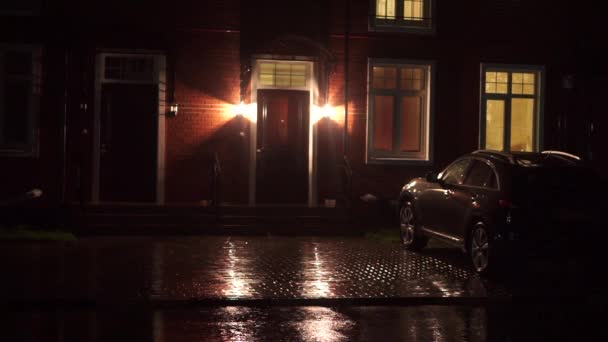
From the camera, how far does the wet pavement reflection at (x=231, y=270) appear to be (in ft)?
34.0

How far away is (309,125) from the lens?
18828 millimetres

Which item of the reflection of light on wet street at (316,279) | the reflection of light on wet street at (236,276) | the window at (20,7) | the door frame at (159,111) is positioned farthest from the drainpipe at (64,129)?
the reflection of light on wet street at (316,279)

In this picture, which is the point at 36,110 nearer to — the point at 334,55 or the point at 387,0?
the point at 334,55

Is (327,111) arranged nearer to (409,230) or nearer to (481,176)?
(409,230)

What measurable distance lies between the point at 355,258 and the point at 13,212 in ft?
24.4

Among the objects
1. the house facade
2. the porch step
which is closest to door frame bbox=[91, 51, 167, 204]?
the house facade

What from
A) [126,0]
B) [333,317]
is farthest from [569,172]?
[126,0]

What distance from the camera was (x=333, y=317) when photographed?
30.6 feet

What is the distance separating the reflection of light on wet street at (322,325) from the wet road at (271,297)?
1 centimetres

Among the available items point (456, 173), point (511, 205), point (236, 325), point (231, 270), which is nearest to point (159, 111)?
point (231, 270)

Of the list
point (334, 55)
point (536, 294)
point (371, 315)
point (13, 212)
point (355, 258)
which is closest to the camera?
point (371, 315)

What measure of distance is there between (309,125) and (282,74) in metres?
1.26

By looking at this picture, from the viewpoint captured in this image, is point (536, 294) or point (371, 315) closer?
point (371, 315)

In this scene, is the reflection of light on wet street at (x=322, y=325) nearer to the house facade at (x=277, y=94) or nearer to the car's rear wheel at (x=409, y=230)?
the car's rear wheel at (x=409, y=230)
